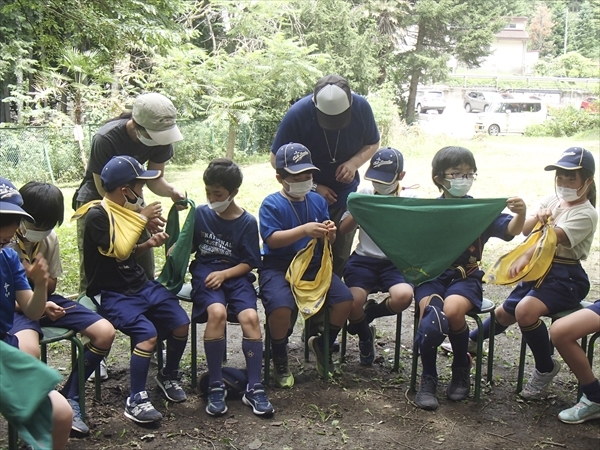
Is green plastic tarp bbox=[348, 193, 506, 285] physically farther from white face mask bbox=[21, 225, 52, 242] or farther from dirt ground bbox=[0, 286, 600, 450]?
white face mask bbox=[21, 225, 52, 242]

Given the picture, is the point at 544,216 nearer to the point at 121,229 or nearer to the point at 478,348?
the point at 478,348

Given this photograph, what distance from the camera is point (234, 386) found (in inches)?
150

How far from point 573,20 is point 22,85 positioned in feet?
136

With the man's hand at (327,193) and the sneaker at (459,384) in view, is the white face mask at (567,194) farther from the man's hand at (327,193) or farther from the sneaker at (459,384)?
the man's hand at (327,193)

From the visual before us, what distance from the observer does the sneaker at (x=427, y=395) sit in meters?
3.78

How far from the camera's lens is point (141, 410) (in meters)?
3.48

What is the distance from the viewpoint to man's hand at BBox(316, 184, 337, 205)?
14.4 ft

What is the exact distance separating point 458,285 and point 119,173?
2081 mm

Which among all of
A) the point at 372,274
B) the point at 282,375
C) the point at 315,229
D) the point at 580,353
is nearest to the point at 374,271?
the point at 372,274

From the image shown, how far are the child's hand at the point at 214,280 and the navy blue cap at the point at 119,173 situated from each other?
0.68 m

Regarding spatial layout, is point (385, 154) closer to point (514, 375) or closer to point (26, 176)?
point (514, 375)

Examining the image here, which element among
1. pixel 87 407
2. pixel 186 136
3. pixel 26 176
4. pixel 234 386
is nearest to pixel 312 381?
pixel 234 386

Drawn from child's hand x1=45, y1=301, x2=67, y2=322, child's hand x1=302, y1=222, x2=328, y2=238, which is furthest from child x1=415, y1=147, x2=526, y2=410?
child's hand x1=45, y1=301, x2=67, y2=322

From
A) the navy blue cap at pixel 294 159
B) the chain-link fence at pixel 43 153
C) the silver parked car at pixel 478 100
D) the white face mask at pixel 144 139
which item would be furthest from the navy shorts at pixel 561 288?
the silver parked car at pixel 478 100
